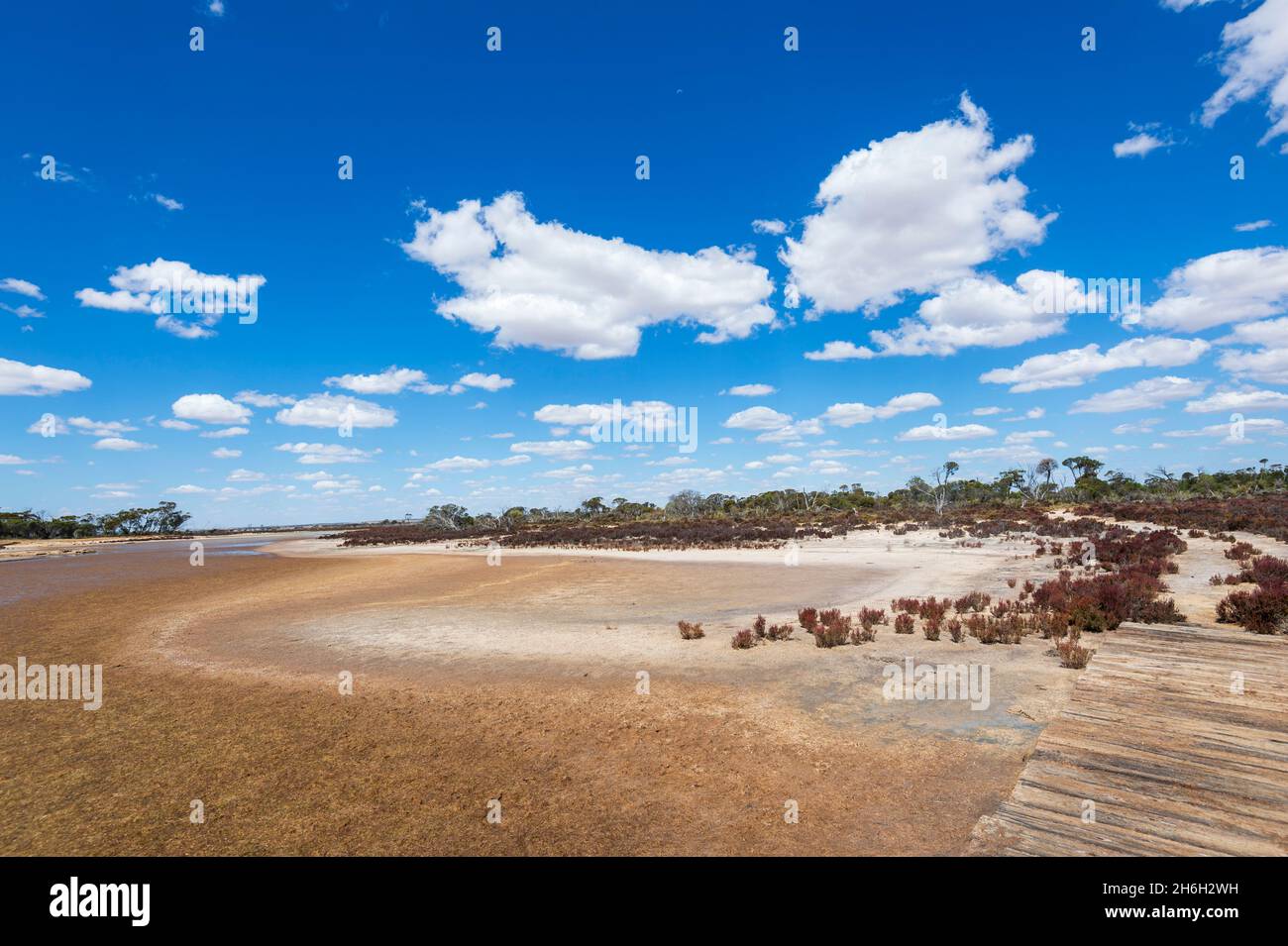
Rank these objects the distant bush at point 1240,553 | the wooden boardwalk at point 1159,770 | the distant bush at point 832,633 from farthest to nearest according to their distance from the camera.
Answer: the distant bush at point 1240,553 < the distant bush at point 832,633 < the wooden boardwalk at point 1159,770

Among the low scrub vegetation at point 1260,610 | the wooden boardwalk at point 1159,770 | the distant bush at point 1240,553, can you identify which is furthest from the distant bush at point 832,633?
the distant bush at point 1240,553

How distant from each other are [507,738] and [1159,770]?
23.9 feet

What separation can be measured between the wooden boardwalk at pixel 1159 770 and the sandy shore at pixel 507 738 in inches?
28.9

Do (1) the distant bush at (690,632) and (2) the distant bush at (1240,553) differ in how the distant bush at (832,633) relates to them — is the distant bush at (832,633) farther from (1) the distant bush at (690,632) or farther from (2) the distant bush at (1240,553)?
(2) the distant bush at (1240,553)

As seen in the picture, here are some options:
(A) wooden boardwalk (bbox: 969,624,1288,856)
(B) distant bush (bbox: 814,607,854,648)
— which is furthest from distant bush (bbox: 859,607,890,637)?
(A) wooden boardwalk (bbox: 969,624,1288,856)

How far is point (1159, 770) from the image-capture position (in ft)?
17.2

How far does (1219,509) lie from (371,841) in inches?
2297

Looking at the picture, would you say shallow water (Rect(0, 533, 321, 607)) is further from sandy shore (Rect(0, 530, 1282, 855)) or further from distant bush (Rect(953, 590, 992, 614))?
distant bush (Rect(953, 590, 992, 614))

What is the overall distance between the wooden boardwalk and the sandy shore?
28.9 inches

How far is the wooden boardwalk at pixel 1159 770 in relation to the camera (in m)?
4.23

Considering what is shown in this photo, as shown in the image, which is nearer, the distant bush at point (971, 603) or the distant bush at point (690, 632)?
the distant bush at point (690, 632)

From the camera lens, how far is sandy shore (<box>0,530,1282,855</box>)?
18.5 feet

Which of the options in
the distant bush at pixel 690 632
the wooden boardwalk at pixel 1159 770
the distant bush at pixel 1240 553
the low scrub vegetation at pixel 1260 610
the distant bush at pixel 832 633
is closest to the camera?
the wooden boardwalk at pixel 1159 770
